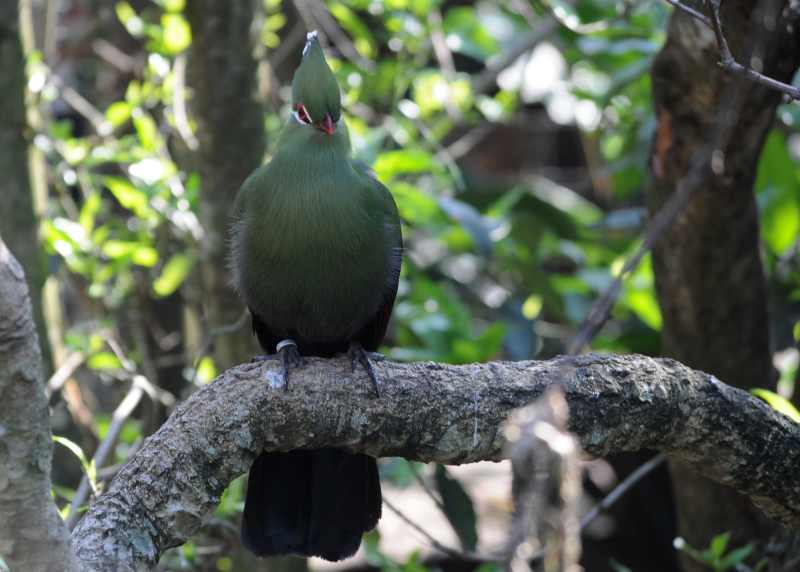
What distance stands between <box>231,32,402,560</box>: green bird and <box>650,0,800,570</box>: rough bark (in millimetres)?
912

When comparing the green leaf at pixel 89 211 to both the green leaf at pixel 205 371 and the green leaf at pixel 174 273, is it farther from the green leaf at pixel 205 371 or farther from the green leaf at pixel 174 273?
the green leaf at pixel 205 371

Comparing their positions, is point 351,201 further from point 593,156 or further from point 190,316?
point 593,156

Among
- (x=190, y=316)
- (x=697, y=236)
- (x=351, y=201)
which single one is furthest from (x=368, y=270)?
(x=190, y=316)

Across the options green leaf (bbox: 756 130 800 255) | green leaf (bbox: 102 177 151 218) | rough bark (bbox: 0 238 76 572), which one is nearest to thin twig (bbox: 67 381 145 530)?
green leaf (bbox: 102 177 151 218)

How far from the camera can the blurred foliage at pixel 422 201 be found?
3650 millimetres

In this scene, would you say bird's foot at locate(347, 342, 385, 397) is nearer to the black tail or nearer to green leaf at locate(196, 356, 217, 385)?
the black tail

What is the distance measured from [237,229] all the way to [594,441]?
112 cm

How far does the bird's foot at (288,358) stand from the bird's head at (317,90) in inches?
21.8

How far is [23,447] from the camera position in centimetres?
158

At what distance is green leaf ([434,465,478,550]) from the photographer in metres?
3.57

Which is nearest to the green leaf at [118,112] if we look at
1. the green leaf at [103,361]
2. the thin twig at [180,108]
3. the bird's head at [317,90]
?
the thin twig at [180,108]

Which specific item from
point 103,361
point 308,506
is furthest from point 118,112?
point 308,506

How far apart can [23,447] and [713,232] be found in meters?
2.23

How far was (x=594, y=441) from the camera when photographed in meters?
2.32
